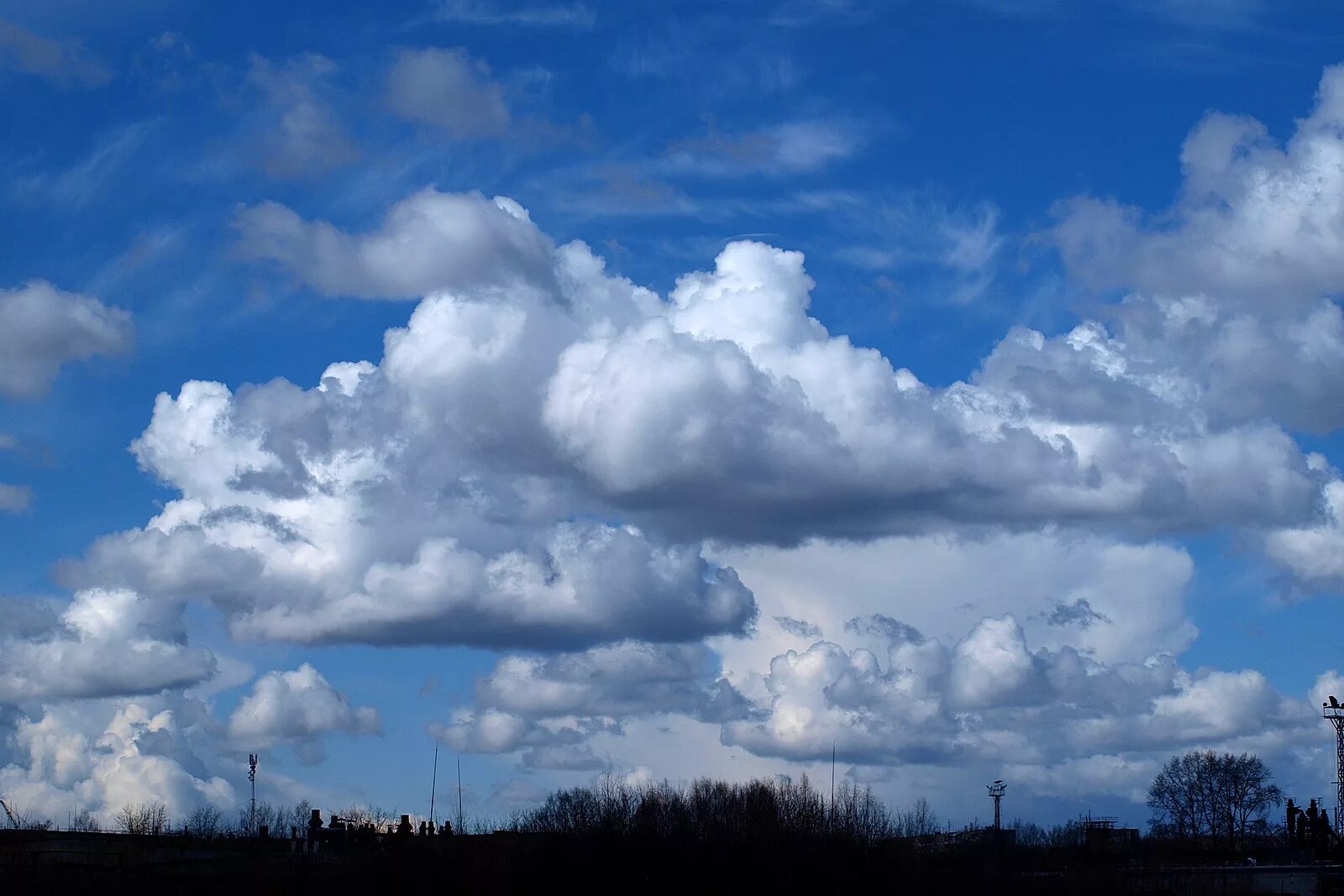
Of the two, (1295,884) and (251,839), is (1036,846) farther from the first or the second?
(251,839)

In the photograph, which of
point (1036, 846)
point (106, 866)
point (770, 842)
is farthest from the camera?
point (1036, 846)

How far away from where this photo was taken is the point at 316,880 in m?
108

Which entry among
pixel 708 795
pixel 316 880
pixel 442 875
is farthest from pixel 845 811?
pixel 316 880

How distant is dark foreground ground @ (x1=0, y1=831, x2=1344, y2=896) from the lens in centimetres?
10681

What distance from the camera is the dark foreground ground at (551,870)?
107m

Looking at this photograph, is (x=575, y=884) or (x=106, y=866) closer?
(x=106, y=866)

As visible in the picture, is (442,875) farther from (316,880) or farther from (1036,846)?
(1036,846)

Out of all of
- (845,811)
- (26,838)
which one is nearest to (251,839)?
(26,838)

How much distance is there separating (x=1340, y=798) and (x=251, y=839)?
91.1 m

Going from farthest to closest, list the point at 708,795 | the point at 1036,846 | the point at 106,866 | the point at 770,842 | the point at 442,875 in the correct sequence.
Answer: the point at 1036,846 < the point at 708,795 < the point at 770,842 < the point at 442,875 < the point at 106,866

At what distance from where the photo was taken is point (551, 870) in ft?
390

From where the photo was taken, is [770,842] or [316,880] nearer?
[316,880]

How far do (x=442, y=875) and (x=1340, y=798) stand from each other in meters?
78.0

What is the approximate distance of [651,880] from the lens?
12112cm
